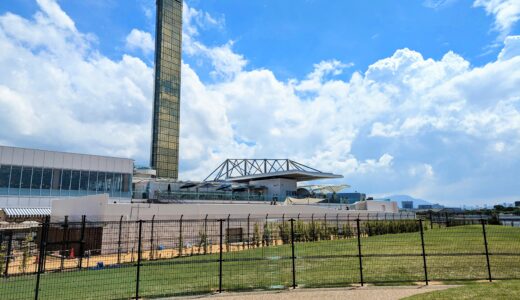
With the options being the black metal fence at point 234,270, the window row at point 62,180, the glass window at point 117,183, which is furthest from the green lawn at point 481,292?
the glass window at point 117,183

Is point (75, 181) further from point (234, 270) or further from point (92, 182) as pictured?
point (234, 270)

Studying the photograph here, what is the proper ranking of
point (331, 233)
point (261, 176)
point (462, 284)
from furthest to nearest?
point (261, 176) < point (331, 233) < point (462, 284)

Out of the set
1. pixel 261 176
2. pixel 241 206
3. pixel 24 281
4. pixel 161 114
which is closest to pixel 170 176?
pixel 161 114

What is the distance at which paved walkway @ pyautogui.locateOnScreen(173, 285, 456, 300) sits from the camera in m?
10.2

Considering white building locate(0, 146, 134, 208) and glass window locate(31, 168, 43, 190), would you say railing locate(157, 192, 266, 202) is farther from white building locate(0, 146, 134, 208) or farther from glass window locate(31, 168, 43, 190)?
glass window locate(31, 168, 43, 190)

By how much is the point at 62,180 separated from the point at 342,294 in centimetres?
3486

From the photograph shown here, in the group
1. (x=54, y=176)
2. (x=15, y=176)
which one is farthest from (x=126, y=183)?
(x=15, y=176)

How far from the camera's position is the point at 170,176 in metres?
107

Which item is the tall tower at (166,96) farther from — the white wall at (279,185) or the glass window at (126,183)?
the glass window at (126,183)

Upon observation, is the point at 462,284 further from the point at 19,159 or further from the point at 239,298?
the point at 19,159

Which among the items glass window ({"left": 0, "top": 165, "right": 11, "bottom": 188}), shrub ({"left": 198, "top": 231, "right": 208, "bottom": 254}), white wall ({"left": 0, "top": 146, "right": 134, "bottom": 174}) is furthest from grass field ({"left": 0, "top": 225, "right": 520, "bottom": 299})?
white wall ({"left": 0, "top": 146, "right": 134, "bottom": 174})

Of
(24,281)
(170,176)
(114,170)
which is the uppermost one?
(170,176)

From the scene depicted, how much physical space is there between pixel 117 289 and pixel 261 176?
193ft

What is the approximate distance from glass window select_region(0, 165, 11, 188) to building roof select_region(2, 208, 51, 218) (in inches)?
91.2
